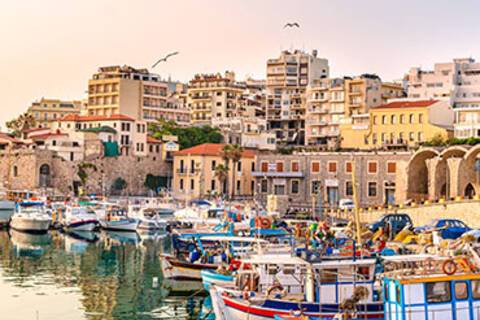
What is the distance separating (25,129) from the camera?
9919 cm

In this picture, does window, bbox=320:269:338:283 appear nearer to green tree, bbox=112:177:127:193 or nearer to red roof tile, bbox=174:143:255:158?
red roof tile, bbox=174:143:255:158

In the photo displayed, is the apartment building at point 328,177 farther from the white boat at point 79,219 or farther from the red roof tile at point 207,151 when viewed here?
the white boat at point 79,219

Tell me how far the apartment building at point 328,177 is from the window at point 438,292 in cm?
5016

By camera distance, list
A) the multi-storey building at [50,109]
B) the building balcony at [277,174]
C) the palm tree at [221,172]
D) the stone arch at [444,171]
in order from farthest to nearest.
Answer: the multi-storey building at [50,109] → the palm tree at [221,172] → the building balcony at [277,174] → the stone arch at [444,171]

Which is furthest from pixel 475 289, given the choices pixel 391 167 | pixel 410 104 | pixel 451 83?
pixel 451 83

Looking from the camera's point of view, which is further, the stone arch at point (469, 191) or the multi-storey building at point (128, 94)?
the multi-storey building at point (128, 94)

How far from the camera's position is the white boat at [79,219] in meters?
62.9

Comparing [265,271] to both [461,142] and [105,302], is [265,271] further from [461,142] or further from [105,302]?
[461,142]

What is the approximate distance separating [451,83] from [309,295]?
78.9m

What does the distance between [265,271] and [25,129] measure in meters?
75.5

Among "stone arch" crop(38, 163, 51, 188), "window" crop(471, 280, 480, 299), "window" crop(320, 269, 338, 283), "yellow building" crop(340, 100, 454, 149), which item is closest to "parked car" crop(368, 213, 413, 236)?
"window" crop(320, 269, 338, 283)

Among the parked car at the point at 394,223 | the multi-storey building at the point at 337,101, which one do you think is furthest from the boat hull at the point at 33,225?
the multi-storey building at the point at 337,101

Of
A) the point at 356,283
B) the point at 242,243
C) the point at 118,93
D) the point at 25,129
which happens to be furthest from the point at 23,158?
the point at 356,283

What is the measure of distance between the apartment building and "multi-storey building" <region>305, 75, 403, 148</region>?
1436 centimetres
